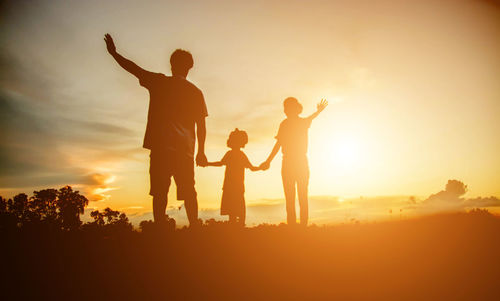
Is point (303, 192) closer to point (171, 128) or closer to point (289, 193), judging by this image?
point (289, 193)

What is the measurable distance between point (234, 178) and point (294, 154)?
2226mm

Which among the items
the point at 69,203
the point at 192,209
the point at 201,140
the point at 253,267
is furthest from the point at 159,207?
the point at 69,203

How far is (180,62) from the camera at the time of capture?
6.05 metres

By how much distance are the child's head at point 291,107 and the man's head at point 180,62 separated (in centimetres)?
350

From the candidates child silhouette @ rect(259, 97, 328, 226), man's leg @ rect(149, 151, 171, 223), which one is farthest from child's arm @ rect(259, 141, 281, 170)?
man's leg @ rect(149, 151, 171, 223)

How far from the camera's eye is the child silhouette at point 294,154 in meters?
8.35

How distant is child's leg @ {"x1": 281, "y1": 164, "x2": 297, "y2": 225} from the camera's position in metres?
8.35

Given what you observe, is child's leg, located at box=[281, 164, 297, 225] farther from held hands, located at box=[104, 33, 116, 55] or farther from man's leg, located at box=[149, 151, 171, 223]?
held hands, located at box=[104, 33, 116, 55]

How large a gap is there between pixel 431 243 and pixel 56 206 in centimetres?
5434

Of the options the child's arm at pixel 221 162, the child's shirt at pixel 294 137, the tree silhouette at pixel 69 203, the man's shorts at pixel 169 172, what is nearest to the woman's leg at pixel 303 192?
the child's shirt at pixel 294 137

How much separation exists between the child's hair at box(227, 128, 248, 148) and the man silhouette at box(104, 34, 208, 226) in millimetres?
3424

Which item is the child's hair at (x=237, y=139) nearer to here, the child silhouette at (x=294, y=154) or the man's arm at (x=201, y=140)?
the child silhouette at (x=294, y=154)

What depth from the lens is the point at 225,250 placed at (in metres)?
5.77

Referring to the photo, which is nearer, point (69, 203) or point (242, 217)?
point (242, 217)
